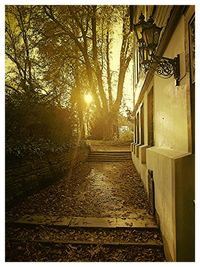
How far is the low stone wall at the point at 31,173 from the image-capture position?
4.60 metres

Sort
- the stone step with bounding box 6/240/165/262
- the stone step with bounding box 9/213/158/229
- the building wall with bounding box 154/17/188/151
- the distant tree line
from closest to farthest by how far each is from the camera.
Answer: the building wall with bounding box 154/17/188/151
the stone step with bounding box 6/240/165/262
the stone step with bounding box 9/213/158/229
the distant tree line

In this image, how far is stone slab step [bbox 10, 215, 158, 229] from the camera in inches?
152

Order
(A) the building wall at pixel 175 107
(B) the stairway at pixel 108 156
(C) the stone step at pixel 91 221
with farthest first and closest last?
1. (B) the stairway at pixel 108 156
2. (C) the stone step at pixel 91 221
3. (A) the building wall at pixel 175 107

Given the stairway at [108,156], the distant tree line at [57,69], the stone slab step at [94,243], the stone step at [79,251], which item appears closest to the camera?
the stone step at [79,251]

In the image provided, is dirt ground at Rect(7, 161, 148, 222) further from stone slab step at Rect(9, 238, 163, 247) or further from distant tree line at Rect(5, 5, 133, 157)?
distant tree line at Rect(5, 5, 133, 157)

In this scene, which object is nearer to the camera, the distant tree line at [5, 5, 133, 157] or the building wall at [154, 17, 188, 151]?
the building wall at [154, 17, 188, 151]

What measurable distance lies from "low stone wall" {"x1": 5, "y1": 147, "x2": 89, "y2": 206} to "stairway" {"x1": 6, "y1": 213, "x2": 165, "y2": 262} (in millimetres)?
790

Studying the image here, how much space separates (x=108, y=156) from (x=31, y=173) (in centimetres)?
718

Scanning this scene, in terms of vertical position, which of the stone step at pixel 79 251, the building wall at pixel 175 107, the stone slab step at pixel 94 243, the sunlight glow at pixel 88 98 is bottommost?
the stone step at pixel 79 251

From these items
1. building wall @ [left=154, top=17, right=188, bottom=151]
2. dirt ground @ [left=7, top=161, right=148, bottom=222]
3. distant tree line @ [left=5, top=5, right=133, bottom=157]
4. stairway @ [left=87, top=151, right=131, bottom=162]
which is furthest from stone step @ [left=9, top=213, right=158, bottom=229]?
stairway @ [left=87, top=151, right=131, bottom=162]

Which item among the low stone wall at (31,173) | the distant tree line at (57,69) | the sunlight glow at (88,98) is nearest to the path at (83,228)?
the low stone wall at (31,173)

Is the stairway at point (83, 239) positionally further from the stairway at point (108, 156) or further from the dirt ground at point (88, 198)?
the stairway at point (108, 156)

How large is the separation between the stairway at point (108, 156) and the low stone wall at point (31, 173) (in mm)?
3818
